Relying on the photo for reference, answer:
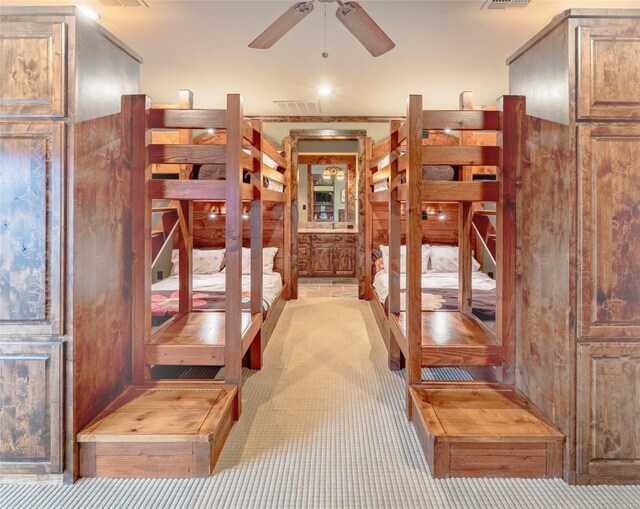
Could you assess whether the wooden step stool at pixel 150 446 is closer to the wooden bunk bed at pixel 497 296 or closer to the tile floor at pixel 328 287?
the wooden bunk bed at pixel 497 296

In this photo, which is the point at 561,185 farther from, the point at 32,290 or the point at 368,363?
the point at 32,290

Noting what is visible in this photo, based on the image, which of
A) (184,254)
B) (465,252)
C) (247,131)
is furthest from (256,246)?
(465,252)

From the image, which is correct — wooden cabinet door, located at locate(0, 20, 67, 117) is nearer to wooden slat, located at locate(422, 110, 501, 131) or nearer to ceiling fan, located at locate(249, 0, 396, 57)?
ceiling fan, located at locate(249, 0, 396, 57)

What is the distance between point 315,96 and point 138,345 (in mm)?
3998

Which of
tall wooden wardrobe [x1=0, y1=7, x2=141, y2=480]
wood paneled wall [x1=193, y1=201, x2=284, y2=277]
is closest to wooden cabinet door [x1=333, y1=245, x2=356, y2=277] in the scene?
wood paneled wall [x1=193, y1=201, x2=284, y2=277]

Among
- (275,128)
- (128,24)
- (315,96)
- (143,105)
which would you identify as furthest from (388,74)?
(143,105)

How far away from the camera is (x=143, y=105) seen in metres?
2.29

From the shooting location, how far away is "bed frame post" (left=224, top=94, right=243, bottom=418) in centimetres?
229

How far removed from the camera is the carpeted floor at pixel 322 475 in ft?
5.55

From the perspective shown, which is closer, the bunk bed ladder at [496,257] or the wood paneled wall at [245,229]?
the bunk bed ladder at [496,257]

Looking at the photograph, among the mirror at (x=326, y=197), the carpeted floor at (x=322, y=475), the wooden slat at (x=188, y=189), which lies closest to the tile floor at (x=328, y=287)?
the mirror at (x=326, y=197)

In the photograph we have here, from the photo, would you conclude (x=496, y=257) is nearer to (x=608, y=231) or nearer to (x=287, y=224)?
(x=608, y=231)

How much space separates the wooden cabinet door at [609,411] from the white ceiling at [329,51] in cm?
263

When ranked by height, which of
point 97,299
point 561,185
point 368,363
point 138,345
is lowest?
point 368,363
